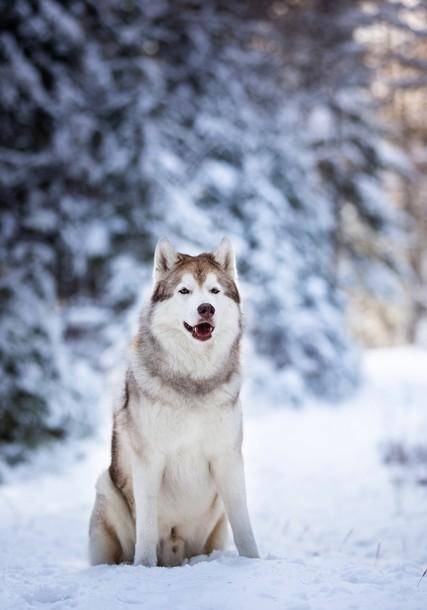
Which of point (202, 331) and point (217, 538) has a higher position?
point (202, 331)

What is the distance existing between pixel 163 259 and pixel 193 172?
7.78 m

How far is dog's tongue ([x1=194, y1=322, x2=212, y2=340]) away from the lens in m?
3.49

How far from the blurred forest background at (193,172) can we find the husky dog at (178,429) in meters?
4.37

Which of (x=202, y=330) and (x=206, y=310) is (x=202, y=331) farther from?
(x=206, y=310)

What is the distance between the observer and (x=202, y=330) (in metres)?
3.50

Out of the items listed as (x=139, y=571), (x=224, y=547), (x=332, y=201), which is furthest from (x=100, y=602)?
(x=332, y=201)

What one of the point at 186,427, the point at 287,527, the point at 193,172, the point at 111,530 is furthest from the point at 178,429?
the point at 193,172

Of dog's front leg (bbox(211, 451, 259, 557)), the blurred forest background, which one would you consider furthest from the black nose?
the blurred forest background

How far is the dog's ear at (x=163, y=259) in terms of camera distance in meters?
3.89

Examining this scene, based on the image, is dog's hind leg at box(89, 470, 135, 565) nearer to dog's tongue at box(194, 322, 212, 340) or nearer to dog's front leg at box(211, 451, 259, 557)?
dog's front leg at box(211, 451, 259, 557)

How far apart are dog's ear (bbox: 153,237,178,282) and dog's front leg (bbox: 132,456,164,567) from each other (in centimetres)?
116

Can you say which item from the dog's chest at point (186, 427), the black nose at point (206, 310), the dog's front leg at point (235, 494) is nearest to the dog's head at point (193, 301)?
the black nose at point (206, 310)

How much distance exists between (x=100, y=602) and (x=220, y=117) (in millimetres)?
10376

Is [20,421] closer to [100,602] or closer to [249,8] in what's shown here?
[100,602]
